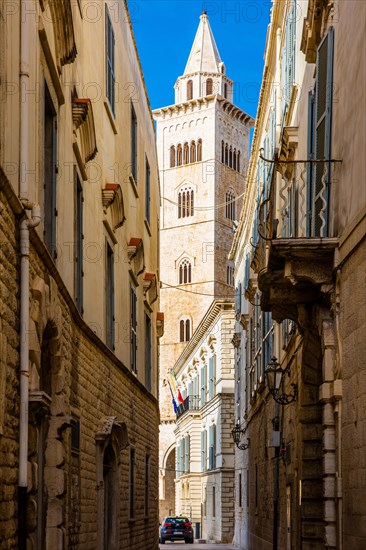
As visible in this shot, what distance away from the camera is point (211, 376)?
58031 mm

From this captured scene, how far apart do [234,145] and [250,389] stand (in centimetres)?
7462

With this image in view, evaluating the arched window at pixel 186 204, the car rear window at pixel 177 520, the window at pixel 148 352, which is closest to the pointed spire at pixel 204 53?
the arched window at pixel 186 204

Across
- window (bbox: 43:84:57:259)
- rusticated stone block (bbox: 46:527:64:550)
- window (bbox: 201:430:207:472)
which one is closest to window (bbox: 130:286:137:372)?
window (bbox: 43:84:57:259)

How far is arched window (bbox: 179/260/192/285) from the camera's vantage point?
10331 cm

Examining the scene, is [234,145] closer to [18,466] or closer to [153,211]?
[153,211]

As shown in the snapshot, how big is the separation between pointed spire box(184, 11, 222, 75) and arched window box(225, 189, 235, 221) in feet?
46.5

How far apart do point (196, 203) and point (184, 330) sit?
1177cm

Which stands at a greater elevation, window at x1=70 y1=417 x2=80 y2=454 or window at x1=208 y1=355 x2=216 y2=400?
window at x1=208 y1=355 x2=216 y2=400

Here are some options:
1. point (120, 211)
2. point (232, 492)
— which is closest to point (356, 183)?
point (120, 211)

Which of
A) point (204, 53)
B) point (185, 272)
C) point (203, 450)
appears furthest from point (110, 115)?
point (204, 53)

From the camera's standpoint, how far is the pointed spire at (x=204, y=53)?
113938 mm

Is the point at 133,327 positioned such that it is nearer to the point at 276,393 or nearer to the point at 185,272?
the point at 276,393

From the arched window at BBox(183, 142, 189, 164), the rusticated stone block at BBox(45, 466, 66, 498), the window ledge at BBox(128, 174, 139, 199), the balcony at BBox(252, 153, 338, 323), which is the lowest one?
the rusticated stone block at BBox(45, 466, 66, 498)

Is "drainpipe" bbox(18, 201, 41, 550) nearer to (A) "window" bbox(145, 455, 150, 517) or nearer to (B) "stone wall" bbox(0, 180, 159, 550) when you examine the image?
(B) "stone wall" bbox(0, 180, 159, 550)
